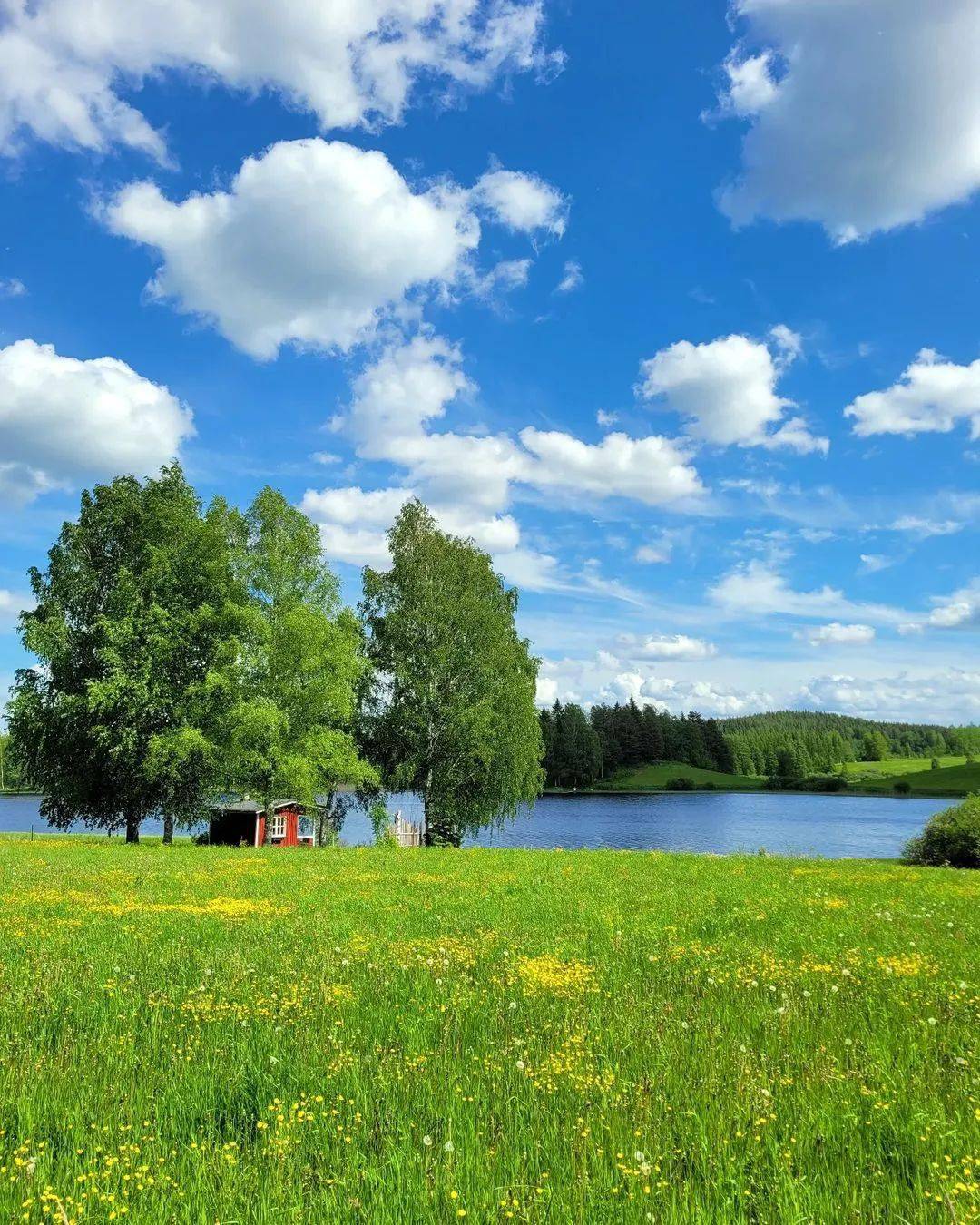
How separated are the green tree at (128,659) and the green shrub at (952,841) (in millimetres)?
32426

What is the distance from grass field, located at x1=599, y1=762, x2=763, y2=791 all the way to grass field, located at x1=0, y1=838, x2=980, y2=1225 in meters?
158

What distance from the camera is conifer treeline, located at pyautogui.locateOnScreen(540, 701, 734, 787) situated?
159875 millimetres

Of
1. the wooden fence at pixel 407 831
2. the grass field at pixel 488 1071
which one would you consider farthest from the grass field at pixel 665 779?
the grass field at pixel 488 1071

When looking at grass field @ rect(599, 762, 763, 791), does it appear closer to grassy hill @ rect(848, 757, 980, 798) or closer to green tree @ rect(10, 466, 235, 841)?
grassy hill @ rect(848, 757, 980, 798)

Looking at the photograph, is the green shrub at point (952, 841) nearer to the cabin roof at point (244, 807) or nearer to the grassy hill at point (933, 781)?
the cabin roof at point (244, 807)

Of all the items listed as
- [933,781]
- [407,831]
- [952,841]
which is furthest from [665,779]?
[952,841]

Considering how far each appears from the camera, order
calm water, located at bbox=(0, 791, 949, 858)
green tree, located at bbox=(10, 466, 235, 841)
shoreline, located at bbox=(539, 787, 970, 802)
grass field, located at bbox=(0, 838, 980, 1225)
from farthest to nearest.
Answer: shoreline, located at bbox=(539, 787, 970, 802) < calm water, located at bbox=(0, 791, 949, 858) < green tree, located at bbox=(10, 466, 235, 841) < grass field, located at bbox=(0, 838, 980, 1225)

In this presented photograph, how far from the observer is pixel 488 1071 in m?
6.03

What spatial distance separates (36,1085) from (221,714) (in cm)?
3386

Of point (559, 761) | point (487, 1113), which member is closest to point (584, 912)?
point (487, 1113)

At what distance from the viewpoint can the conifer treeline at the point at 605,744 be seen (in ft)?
525

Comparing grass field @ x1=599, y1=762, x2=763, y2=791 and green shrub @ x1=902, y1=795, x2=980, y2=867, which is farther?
grass field @ x1=599, y1=762, x2=763, y2=791

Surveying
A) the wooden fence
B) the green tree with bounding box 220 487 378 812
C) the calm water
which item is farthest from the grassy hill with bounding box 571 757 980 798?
the green tree with bounding box 220 487 378 812

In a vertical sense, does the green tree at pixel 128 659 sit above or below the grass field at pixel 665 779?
above
